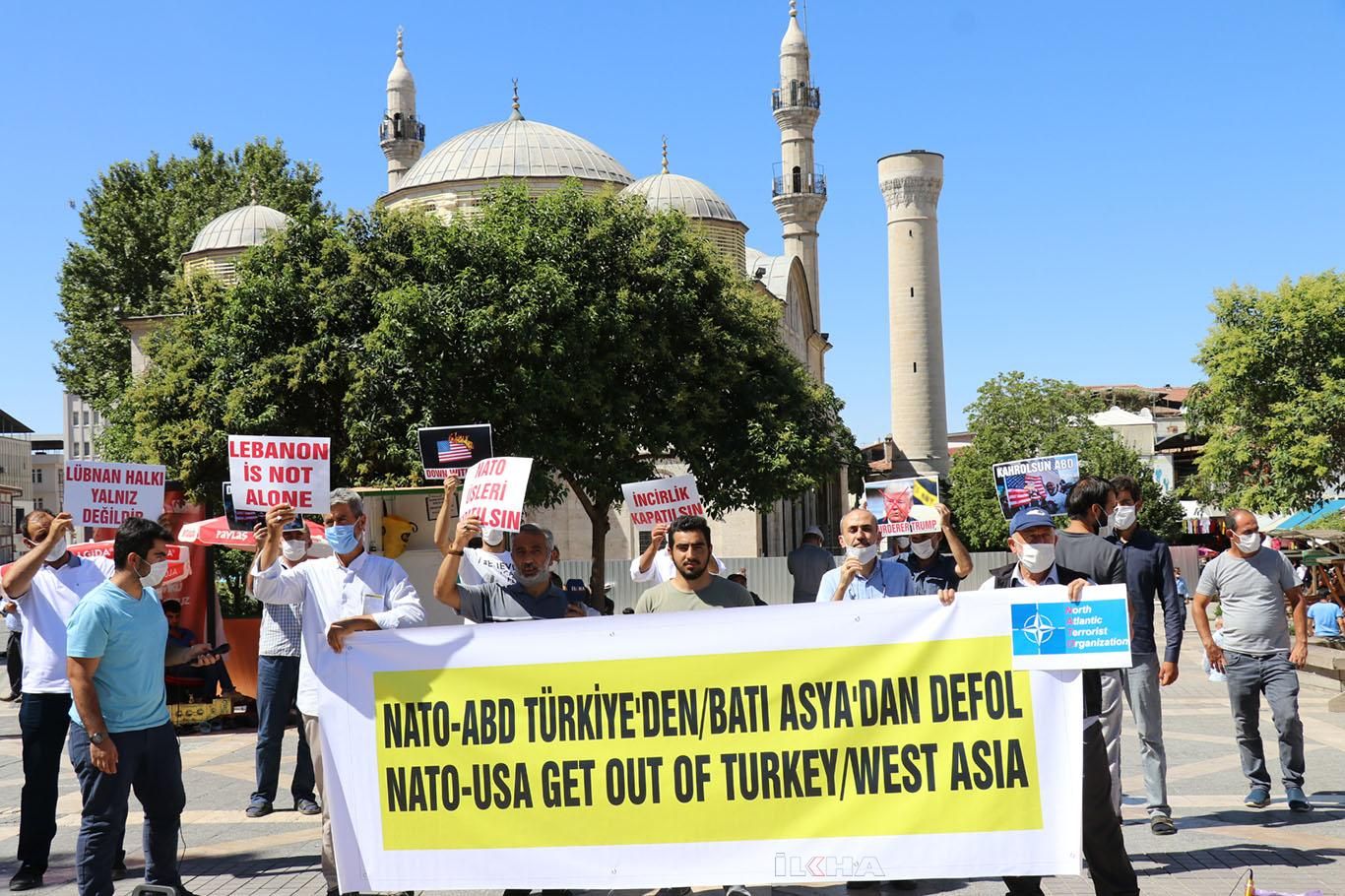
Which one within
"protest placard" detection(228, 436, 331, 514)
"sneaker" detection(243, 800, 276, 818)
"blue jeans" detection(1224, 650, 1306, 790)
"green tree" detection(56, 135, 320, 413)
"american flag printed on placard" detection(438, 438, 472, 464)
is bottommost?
"sneaker" detection(243, 800, 276, 818)

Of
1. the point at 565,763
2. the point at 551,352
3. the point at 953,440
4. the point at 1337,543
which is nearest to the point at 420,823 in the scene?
the point at 565,763

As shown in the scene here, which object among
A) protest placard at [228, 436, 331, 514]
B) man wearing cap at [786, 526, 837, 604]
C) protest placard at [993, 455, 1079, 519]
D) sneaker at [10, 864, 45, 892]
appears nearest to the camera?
sneaker at [10, 864, 45, 892]

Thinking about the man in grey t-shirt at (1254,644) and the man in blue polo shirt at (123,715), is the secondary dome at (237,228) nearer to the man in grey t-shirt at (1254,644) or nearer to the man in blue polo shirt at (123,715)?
the man in grey t-shirt at (1254,644)

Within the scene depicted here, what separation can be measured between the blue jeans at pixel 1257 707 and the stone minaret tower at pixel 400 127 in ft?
227

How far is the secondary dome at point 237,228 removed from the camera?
156 feet

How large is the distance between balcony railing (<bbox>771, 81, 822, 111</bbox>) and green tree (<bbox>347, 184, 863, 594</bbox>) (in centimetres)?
4408

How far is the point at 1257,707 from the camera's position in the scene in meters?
8.61

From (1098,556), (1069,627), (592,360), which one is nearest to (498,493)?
(1098,556)

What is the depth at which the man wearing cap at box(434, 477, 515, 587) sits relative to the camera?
7016 millimetres

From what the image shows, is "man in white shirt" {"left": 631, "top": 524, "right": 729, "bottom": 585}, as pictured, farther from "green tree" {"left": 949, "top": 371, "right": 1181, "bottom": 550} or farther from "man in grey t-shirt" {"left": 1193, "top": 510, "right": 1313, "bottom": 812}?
"green tree" {"left": 949, "top": 371, "right": 1181, "bottom": 550}

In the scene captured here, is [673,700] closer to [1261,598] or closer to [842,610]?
[842,610]

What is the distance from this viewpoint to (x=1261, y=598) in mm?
8820

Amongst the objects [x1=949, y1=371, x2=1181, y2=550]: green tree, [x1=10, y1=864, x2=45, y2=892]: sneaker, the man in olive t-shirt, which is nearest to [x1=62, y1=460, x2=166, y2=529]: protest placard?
[x1=10, y1=864, x2=45, y2=892]: sneaker

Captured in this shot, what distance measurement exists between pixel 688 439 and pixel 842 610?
25.8 metres
